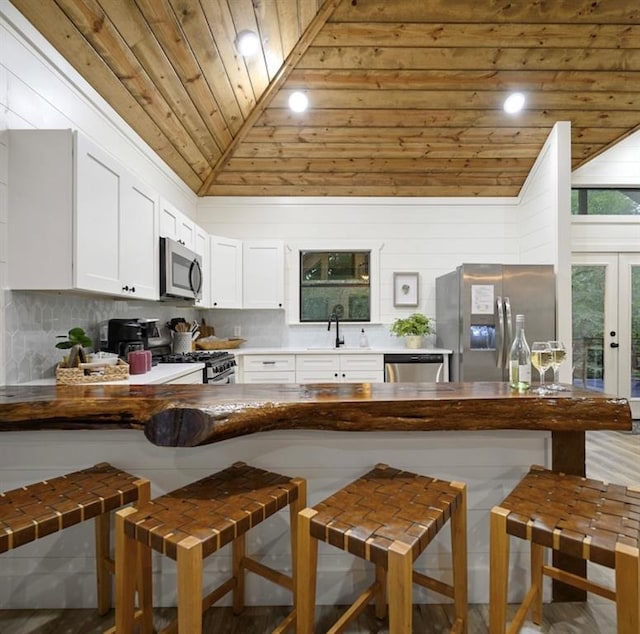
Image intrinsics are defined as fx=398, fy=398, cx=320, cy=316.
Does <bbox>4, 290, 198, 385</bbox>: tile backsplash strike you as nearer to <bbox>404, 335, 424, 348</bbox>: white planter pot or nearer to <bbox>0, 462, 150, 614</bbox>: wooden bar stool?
<bbox>0, 462, 150, 614</bbox>: wooden bar stool

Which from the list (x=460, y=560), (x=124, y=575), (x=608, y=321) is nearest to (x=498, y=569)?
(x=460, y=560)

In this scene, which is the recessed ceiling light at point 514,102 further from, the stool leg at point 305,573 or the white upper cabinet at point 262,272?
the stool leg at point 305,573

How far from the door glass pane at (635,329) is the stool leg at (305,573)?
5059mm

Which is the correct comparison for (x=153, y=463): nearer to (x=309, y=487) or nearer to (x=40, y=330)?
(x=309, y=487)

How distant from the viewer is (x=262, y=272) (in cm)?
459

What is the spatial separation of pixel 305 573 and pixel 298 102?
3720mm

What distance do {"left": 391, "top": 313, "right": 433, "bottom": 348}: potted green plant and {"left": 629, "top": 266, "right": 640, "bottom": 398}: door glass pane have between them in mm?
2438

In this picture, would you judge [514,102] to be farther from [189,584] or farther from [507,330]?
[189,584]

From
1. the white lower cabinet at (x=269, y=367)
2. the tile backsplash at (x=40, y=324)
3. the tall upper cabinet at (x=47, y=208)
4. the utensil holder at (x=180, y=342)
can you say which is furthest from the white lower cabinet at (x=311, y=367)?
the tall upper cabinet at (x=47, y=208)

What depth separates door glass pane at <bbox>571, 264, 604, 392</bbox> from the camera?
469 centimetres

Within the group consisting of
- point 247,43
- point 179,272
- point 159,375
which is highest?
point 247,43

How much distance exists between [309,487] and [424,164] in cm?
389

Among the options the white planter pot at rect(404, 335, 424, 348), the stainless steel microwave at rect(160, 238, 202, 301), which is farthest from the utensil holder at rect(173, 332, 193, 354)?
the white planter pot at rect(404, 335, 424, 348)

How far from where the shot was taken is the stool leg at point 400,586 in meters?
1.00
